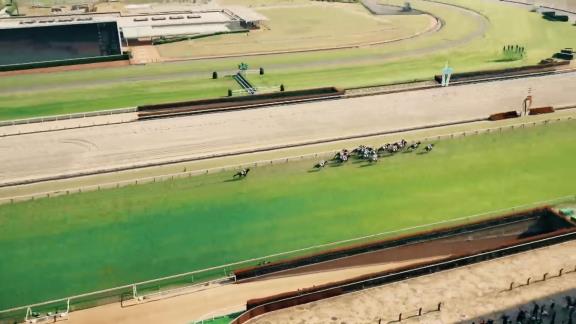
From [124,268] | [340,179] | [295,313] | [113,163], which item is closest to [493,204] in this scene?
[340,179]

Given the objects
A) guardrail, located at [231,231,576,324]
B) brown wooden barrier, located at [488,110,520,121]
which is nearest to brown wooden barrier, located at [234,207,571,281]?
guardrail, located at [231,231,576,324]

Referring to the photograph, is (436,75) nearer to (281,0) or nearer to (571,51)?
(571,51)

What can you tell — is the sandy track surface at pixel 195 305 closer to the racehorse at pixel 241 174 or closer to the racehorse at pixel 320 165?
the racehorse at pixel 241 174

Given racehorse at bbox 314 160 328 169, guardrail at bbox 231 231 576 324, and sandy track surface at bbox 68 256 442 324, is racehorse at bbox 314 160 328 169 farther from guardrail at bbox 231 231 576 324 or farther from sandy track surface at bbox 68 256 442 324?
guardrail at bbox 231 231 576 324

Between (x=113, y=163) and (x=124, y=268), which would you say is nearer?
(x=124, y=268)

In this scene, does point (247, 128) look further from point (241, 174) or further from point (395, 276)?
point (395, 276)

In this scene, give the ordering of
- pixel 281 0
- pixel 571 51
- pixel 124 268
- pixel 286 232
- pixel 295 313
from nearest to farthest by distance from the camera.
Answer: pixel 295 313 < pixel 124 268 < pixel 286 232 < pixel 571 51 < pixel 281 0

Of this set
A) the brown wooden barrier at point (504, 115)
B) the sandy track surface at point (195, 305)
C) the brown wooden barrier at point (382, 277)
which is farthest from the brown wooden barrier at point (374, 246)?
the brown wooden barrier at point (504, 115)

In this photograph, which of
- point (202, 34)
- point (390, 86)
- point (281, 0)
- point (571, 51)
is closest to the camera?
point (390, 86)
